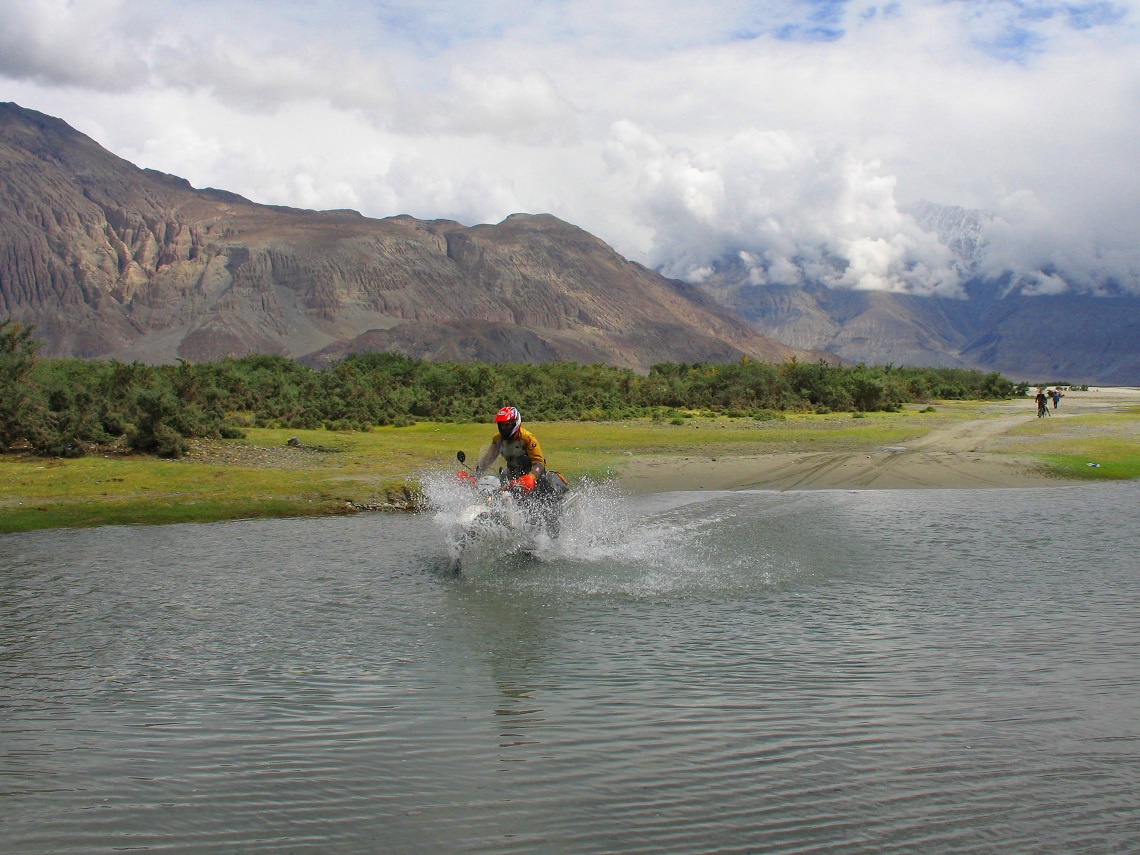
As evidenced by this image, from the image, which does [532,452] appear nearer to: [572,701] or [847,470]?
[572,701]

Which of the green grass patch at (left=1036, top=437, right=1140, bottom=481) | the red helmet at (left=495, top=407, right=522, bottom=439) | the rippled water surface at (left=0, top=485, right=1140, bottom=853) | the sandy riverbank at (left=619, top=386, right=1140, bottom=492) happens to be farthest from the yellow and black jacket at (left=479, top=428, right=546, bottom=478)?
the green grass patch at (left=1036, top=437, right=1140, bottom=481)

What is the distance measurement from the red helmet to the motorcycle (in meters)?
0.65

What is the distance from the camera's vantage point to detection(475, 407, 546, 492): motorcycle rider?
14.9 meters

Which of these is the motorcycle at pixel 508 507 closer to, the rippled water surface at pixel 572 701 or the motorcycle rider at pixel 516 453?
the motorcycle rider at pixel 516 453

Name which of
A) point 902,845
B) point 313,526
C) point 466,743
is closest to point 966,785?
point 902,845

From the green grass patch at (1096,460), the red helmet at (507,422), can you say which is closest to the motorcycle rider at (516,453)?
the red helmet at (507,422)

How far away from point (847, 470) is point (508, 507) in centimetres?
1579

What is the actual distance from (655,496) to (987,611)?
39.4ft

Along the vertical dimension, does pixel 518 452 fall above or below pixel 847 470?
above

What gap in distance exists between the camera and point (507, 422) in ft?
48.4

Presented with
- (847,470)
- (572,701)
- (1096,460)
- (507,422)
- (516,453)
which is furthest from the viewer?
(1096,460)

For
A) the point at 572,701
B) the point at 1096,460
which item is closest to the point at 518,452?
the point at 572,701

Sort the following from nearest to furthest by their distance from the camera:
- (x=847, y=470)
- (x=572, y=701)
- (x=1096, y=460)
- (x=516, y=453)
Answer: (x=572, y=701)
(x=516, y=453)
(x=847, y=470)
(x=1096, y=460)

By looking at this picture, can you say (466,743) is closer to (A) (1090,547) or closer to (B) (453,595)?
(B) (453,595)
